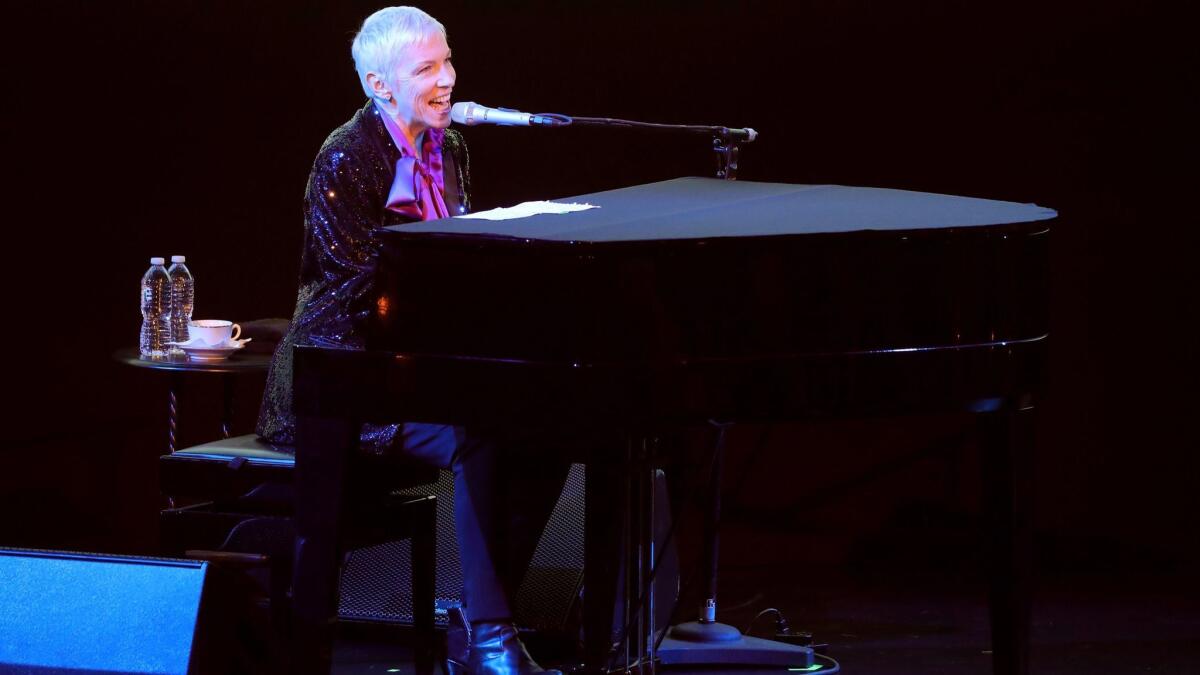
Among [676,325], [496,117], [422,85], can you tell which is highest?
[422,85]

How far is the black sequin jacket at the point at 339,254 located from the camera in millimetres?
3129

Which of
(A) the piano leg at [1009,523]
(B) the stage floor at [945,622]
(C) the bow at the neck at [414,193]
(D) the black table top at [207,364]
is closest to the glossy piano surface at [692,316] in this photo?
(A) the piano leg at [1009,523]

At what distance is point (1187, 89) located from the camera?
471cm

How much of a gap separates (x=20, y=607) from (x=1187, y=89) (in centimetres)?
367

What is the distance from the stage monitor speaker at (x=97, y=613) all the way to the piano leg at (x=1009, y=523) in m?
1.29

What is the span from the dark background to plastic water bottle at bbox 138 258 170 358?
0.68 m

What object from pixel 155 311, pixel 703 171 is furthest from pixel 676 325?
pixel 703 171

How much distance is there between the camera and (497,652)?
3.04m

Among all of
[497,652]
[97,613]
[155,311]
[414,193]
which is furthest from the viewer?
[155,311]

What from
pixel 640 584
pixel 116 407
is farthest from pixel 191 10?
pixel 640 584

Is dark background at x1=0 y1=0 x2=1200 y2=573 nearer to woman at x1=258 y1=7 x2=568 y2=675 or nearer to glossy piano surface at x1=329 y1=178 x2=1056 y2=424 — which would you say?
woman at x1=258 y1=7 x2=568 y2=675

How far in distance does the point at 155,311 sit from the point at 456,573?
98 cm

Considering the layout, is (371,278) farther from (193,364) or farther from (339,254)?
(193,364)

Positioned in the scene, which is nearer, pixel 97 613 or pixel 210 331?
pixel 97 613
